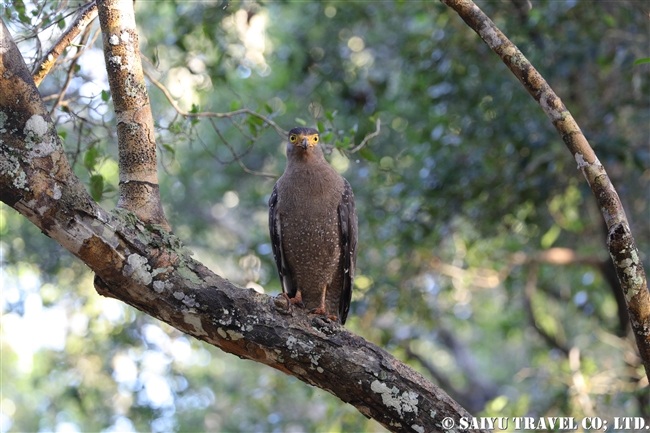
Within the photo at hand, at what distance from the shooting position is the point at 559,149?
253 inches

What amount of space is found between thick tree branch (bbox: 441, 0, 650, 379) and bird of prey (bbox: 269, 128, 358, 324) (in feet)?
6.64

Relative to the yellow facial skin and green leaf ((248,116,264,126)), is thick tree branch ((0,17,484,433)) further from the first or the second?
the yellow facial skin

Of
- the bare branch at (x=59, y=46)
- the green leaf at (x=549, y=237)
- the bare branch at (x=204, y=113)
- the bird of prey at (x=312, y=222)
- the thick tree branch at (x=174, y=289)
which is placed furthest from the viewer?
the green leaf at (x=549, y=237)

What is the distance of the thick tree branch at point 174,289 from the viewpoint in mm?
2551

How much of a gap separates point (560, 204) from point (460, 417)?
230 inches

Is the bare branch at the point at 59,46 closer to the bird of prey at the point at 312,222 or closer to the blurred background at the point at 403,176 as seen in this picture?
the blurred background at the point at 403,176

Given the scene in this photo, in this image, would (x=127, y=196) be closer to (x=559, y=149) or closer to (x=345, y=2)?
(x=559, y=149)

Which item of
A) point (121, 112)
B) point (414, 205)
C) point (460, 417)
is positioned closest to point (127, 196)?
point (121, 112)

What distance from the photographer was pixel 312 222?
4789 mm

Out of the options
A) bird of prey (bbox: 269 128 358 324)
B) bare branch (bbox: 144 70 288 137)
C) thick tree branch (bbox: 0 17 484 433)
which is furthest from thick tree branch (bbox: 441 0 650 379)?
bird of prey (bbox: 269 128 358 324)

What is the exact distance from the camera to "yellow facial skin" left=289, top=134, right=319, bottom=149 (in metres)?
4.84

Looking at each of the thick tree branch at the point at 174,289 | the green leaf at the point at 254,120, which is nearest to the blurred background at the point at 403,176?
the green leaf at the point at 254,120

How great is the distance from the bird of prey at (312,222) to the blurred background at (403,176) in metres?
0.28

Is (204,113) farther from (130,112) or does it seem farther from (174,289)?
(174,289)
